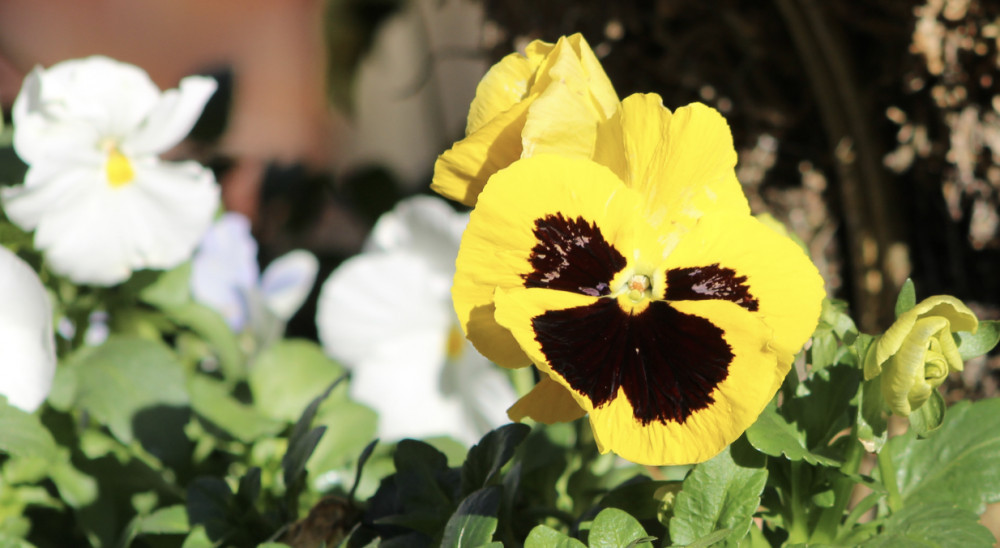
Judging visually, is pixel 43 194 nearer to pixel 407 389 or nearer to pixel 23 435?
pixel 23 435

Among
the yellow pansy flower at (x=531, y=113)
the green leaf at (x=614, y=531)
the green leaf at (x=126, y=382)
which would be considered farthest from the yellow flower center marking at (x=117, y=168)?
the green leaf at (x=614, y=531)

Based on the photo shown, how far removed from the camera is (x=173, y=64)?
2271 mm

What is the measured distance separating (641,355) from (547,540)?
3.3 inches

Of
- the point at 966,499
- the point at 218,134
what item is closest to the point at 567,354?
the point at 966,499

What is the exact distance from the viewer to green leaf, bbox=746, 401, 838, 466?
344 mm

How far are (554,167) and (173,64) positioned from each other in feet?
7.19

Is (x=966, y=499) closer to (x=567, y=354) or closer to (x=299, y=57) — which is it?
(x=567, y=354)

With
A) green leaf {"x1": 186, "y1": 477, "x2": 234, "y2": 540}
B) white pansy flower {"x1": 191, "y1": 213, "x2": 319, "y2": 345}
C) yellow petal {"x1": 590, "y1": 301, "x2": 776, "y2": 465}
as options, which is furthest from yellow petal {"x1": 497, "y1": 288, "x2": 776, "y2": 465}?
white pansy flower {"x1": 191, "y1": 213, "x2": 319, "y2": 345}

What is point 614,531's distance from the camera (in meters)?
0.35

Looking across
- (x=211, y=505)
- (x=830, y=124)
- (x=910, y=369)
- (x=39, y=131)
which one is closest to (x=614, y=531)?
(x=910, y=369)

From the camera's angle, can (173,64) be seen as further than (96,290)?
Yes

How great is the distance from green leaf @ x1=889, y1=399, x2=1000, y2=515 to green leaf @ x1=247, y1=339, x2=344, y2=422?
18.6 inches

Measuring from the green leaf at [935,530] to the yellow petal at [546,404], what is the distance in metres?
0.14

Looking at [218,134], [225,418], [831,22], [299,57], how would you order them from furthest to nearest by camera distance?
1. [299,57]
2. [218,134]
3. [831,22]
4. [225,418]
